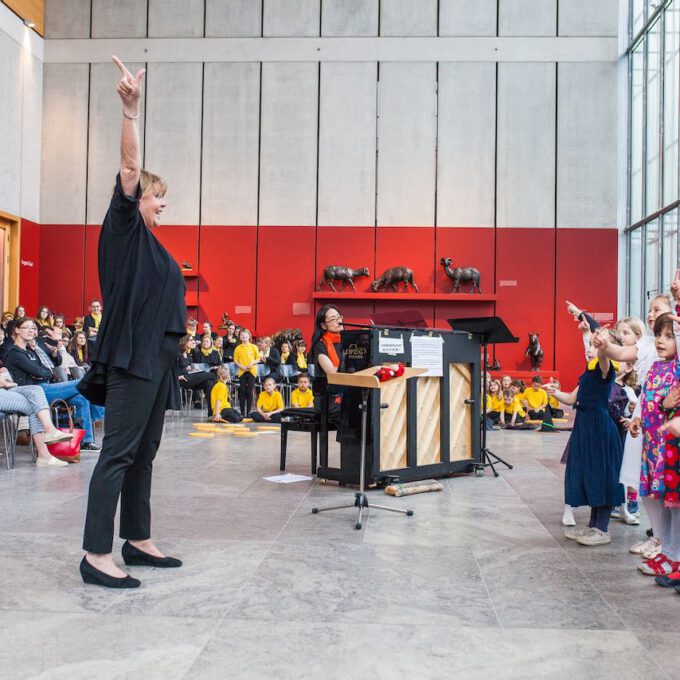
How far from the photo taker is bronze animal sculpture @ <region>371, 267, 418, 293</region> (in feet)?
48.7

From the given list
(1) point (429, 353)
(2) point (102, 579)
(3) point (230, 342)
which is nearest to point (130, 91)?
(2) point (102, 579)

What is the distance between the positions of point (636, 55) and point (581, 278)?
4.32 m

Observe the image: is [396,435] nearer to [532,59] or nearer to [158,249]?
[158,249]

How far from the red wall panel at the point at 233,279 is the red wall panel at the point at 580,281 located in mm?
6194

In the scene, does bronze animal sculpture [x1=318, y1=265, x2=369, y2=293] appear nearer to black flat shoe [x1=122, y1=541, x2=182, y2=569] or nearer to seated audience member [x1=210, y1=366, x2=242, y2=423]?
seated audience member [x1=210, y1=366, x2=242, y2=423]

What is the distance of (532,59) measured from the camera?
15.2 m

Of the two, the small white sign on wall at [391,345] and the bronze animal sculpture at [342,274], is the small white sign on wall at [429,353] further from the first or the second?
the bronze animal sculpture at [342,274]

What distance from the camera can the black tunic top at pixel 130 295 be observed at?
2947 millimetres

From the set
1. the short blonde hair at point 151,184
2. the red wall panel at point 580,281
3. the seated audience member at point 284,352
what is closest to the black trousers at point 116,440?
the short blonde hair at point 151,184

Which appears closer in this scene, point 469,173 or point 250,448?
point 250,448

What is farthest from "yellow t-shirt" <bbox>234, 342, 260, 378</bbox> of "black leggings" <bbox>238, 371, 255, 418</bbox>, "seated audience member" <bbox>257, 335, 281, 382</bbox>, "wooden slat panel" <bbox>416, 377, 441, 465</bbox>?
"wooden slat panel" <bbox>416, 377, 441, 465</bbox>

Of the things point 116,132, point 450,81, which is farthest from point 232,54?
point 450,81

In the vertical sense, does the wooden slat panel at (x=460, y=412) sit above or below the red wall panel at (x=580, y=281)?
below

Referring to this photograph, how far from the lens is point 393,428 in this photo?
551 cm
